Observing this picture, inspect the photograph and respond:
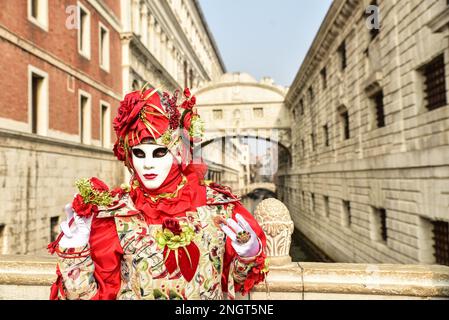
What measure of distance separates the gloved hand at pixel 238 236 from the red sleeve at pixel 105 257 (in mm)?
685

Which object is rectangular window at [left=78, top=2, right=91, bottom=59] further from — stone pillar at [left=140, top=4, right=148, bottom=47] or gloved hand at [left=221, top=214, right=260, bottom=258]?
gloved hand at [left=221, top=214, right=260, bottom=258]

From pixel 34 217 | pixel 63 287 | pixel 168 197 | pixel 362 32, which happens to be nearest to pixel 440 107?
pixel 362 32

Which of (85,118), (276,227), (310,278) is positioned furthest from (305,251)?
(276,227)

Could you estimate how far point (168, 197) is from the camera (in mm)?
2361

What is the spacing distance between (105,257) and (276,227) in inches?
62.8

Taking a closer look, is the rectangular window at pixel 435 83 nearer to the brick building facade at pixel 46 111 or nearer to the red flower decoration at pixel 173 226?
the red flower decoration at pixel 173 226

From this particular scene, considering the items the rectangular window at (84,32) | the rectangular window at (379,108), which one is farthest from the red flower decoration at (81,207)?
the rectangular window at (84,32)

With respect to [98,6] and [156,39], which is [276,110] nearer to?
[156,39]

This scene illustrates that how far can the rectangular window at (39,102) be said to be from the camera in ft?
36.7

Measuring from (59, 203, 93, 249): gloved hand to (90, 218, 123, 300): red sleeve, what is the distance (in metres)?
0.08

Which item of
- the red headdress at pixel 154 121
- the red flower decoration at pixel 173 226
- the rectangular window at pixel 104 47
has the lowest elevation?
the red flower decoration at pixel 173 226

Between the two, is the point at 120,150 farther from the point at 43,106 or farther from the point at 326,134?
the point at 326,134

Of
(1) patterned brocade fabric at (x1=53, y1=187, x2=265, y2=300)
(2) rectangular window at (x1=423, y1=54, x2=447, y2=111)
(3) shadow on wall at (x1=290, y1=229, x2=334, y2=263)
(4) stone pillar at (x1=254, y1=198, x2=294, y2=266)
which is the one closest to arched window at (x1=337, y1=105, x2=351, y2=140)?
(3) shadow on wall at (x1=290, y1=229, x2=334, y2=263)

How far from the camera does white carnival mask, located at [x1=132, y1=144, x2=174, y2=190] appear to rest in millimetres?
2338
